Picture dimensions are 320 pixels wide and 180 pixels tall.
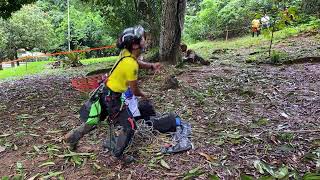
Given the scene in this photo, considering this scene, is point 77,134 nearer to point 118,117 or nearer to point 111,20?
point 118,117

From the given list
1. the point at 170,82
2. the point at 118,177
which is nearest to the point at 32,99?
the point at 170,82

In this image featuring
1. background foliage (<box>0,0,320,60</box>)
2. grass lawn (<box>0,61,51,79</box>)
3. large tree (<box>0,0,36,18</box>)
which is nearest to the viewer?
large tree (<box>0,0,36,18</box>)

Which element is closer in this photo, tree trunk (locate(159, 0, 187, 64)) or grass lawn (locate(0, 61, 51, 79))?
tree trunk (locate(159, 0, 187, 64))

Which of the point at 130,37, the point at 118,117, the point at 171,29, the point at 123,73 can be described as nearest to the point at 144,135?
the point at 118,117

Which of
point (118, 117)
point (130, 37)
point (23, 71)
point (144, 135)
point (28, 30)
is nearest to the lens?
point (130, 37)

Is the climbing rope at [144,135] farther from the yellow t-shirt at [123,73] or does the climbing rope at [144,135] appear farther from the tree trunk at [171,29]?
the tree trunk at [171,29]

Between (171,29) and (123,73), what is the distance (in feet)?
16.0

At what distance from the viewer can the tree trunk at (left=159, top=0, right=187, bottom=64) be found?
28.1 feet

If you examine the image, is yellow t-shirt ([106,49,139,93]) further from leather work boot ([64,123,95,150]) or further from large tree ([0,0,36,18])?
large tree ([0,0,36,18])

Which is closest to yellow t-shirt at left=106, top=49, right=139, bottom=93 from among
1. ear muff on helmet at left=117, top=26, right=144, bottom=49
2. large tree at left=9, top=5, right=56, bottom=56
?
ear muff on helmet at left=117, top=26, right=144, bottom=49

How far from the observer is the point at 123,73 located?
157 inches

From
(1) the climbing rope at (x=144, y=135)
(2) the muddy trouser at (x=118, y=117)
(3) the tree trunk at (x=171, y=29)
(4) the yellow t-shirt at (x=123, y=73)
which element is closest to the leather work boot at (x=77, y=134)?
(2) the muddy trouser at (x=118, y=117)

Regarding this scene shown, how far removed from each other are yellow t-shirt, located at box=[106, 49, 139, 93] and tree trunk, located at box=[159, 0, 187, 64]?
4.79m

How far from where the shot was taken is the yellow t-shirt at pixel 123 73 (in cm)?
393
